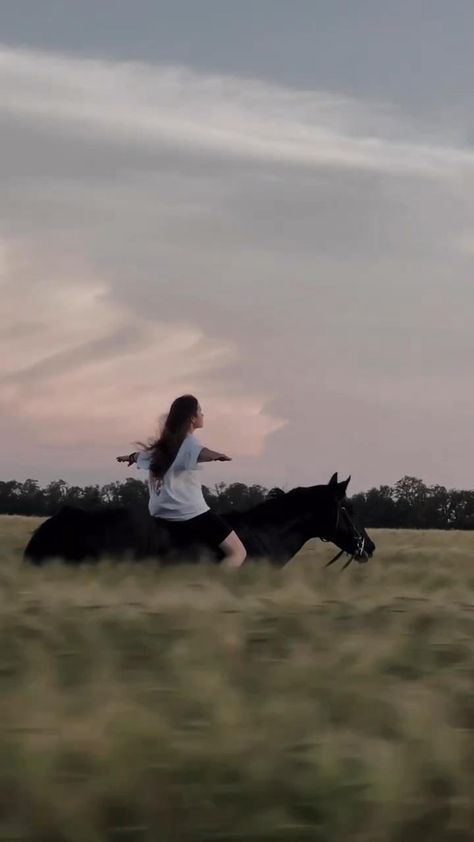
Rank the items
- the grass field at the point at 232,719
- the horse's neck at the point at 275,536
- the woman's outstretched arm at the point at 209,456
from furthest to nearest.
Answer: the horse's neck at the point at 275,536
the woman's outstretched arm at the point at 209,456
the grass field at the point at 232,719

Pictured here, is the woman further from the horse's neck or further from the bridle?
the bridle

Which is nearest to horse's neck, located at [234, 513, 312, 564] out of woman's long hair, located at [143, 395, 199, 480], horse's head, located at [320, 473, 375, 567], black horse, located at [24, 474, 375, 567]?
black horse, located at [24, 474, 375, 567]

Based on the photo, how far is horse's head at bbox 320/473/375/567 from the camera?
1288cm

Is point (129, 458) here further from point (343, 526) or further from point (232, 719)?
point (232, 719)

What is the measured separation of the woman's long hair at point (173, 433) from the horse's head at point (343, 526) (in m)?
2.36

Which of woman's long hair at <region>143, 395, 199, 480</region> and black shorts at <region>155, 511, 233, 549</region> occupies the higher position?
woman's long hair at <region>143, 395, 199, 480</region>

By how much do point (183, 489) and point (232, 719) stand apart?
7.66 metres

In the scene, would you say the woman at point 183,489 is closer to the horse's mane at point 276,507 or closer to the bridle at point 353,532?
the horse's mane at point 276,507

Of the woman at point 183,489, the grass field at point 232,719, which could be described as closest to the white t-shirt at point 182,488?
the woman at point 183,489

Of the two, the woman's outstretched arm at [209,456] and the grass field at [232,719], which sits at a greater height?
the woman's outstretched arm at [209,456]

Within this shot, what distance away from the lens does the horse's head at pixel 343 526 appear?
12883 mm

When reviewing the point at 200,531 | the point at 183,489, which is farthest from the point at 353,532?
the point at 183,489

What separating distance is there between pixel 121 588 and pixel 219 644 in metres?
2.25

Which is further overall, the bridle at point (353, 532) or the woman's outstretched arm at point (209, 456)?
the bridle at point (353, 532)
